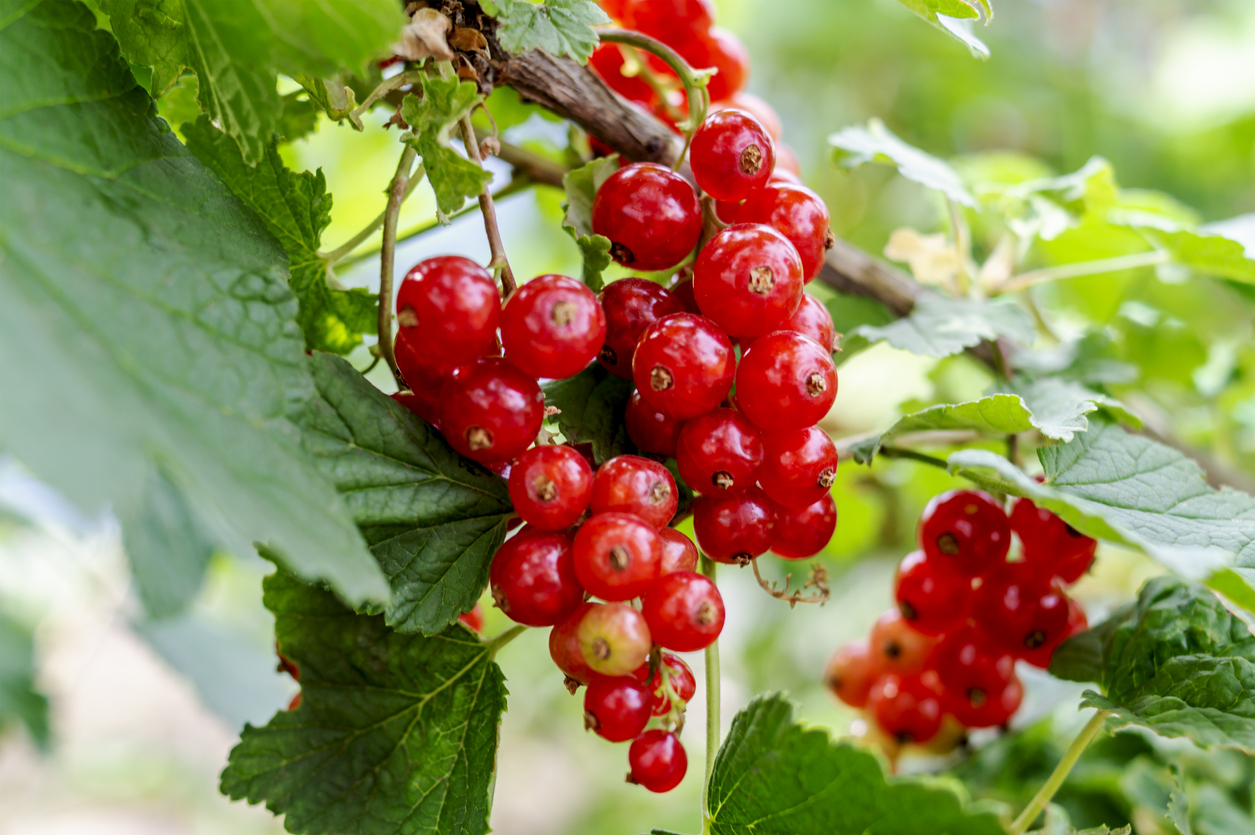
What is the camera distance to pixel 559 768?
88.7 inches

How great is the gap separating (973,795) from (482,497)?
71 centimetres

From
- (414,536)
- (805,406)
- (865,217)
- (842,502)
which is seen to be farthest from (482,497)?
(865,217)

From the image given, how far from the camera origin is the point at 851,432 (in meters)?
1.22

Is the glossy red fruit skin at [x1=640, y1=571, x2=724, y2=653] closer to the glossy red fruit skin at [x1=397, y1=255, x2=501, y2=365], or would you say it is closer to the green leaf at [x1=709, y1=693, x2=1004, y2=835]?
the green leaf at [x1=709, y1=693, x2=1004, y2=835]

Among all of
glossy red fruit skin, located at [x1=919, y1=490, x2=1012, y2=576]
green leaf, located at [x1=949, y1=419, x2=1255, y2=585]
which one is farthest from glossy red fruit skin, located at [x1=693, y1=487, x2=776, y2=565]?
glossy red fruit skin, located at [x1=919, y1=490, x2=1012, y2=576]

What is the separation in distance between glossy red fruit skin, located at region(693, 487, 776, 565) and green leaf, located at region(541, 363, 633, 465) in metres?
0.07

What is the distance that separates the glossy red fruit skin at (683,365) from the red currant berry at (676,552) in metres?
0.07

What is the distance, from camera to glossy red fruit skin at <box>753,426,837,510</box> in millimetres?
546

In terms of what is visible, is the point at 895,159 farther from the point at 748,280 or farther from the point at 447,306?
the point at 447,306

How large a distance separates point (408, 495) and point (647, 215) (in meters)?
0.23

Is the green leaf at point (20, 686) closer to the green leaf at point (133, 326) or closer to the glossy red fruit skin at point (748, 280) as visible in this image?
the green leaf at point (133, 326)

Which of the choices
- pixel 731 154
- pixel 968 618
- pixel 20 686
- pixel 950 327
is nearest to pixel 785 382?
pixel 731 154

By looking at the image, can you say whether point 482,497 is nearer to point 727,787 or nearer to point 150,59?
point 727,787

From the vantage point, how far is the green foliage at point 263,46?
0.44 metres
